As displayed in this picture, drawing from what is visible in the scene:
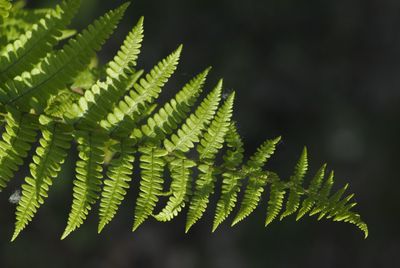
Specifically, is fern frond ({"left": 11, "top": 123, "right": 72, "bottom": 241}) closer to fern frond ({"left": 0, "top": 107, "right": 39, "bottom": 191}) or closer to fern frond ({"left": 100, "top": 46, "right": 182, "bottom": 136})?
fern frond ({"left": 0, "top": 107, "right": 39, "bottom": 191})

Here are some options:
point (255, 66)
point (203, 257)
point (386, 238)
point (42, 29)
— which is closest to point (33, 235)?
point (203, 257)

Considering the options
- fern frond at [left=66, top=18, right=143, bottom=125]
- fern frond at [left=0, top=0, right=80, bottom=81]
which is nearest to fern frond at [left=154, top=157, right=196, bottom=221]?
fern frond at [left=66, top=18, right=143, bottom=125]

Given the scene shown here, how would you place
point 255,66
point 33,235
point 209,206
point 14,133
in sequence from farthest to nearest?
point 255,66 → point 209,206 → point 33,235 → point 14,133

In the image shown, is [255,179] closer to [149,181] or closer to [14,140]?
[149,181]

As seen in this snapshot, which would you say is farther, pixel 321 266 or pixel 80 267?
pixel 321 266

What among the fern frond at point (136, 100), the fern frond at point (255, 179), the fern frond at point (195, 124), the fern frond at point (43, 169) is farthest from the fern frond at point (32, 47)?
the fern frond at point (255, 179)

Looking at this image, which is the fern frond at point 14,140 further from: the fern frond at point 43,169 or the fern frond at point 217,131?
the fern frond at point 217,131

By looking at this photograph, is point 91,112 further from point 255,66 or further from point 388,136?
point 388,136
